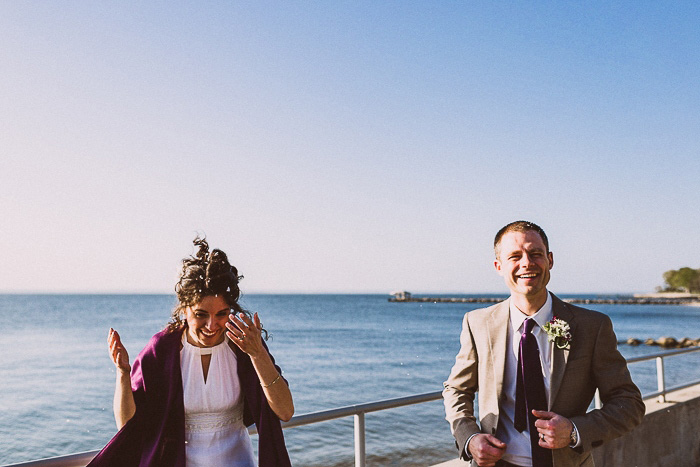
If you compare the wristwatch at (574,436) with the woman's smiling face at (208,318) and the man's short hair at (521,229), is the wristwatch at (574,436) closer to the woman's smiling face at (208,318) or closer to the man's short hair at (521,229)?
the man's short hair at (521,229)

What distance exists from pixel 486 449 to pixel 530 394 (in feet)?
1.01

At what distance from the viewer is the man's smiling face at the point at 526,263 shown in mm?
2762

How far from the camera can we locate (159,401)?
266cm

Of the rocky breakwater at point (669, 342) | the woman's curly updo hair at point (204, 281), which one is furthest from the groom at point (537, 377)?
the rocky breakwater at point (669, 342)

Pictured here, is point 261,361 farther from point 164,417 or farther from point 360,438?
point 360,438

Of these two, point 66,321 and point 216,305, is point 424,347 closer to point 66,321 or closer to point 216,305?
point 216,305

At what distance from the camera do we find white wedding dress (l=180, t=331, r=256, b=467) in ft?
8.80

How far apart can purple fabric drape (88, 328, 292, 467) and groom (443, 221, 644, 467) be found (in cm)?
87

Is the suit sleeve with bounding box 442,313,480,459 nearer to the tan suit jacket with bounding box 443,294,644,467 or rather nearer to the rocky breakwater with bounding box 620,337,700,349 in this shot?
the tan suit jacket with bounding box 443,294,644,467

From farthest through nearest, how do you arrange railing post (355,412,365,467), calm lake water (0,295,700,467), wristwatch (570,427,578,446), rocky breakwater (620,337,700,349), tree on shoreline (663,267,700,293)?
tree on shoreline (663,267,700,293) < rocky breakwater (620,337,700,349) < calm lake water (0,295,700,467) < railing post (355,412,365,467) < wristwatch (570,427,578,446)

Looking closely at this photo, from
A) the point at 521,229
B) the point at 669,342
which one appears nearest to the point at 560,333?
the point at 521,229

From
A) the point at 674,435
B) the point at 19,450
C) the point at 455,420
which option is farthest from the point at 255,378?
the point at 19,450

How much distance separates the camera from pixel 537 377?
2717mm

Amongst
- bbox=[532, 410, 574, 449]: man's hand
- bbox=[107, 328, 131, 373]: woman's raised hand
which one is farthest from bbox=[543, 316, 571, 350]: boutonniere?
bbox=[107, 328, 131, 373]: woman's raised hand
